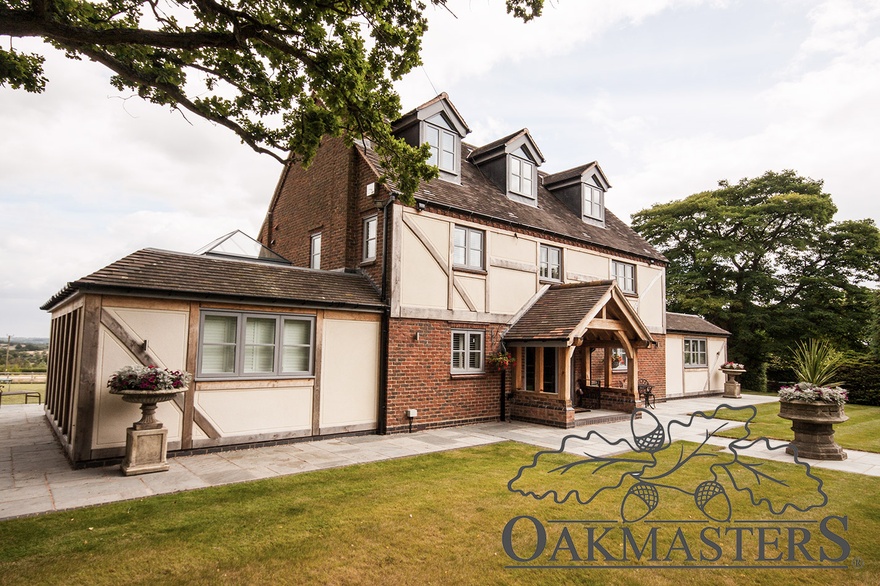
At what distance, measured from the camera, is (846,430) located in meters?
13.2

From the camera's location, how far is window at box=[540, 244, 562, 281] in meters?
15.7

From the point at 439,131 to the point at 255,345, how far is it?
26.0ft

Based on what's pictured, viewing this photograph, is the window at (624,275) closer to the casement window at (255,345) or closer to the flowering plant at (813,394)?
the flowering plant at (813,394)

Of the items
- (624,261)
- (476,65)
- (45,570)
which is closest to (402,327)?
(476,65)

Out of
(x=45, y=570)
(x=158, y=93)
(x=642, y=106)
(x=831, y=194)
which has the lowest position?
(x=45, y=570)

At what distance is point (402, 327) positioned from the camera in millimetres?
11992

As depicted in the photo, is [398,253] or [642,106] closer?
[642,106]

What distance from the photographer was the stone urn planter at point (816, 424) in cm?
933

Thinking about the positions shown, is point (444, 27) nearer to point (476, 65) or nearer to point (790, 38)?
point (476, 65)

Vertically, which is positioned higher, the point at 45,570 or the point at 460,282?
the point at 460,282

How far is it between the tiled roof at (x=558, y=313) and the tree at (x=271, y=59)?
6101 mm

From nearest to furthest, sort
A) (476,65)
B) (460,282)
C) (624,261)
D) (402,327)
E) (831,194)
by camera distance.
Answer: (476,65) → (402,327) → (460,282) → (624,261) → (831,194)

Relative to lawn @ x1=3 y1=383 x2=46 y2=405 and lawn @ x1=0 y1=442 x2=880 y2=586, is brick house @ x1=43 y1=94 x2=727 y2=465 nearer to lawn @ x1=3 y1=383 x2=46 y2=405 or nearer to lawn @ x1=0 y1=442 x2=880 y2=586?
lawn @ x1=0 y1=442 x2=880 y2=586

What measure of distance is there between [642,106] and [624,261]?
865 cm
